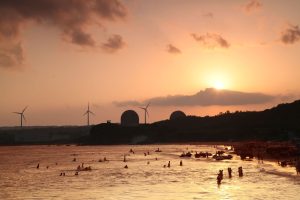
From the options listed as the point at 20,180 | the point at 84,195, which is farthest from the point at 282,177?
the point at 20,180

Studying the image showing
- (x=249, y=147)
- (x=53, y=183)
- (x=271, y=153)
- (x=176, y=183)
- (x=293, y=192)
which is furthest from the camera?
(x=249, y=147)

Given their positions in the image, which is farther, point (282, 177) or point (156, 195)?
point (282, 177)

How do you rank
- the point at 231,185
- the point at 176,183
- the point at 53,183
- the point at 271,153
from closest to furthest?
the point at 231,185 → the point at 176,183 → the point at 53,183 → the point at 271,153

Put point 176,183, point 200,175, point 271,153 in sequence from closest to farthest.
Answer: point 176,183
point 200,175
point 271,153

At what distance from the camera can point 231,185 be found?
220ft

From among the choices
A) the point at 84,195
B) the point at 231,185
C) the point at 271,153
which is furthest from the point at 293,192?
the point at 271,153

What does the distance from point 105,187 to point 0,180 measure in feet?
90.1

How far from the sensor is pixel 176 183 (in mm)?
72500

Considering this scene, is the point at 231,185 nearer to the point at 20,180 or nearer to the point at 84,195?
the point at 84,195

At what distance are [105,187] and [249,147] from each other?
267 feet

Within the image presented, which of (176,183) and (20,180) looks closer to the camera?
(176,183)

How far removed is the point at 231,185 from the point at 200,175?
664 inches

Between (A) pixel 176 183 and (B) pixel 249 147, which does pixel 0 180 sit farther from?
(B) pixel 249 147

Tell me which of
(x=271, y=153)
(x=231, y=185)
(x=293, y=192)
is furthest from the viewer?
(x=271, y=153)
